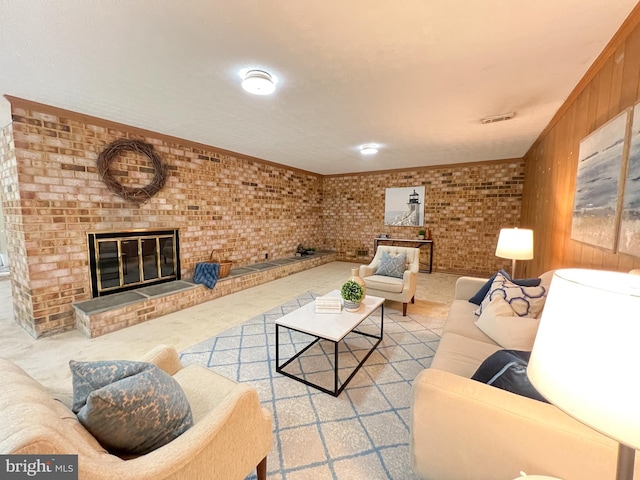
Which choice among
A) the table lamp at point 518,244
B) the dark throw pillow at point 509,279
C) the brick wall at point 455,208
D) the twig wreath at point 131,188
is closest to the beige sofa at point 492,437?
the dark throw pillow at point 509,279

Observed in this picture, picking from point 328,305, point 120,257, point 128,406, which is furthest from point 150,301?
point 128,406

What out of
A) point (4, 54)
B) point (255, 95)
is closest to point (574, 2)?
point (255, 95)

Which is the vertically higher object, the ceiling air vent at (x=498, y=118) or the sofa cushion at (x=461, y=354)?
the ceiling air vent at (x=498, y=118)

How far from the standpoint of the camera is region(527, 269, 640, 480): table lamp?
1.58 feet

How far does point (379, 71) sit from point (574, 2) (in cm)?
104

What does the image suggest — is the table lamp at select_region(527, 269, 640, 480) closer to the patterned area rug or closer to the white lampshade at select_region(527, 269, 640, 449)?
the white lampshade at select_region(527, 269, 640, 449)

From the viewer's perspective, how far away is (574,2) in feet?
4.30

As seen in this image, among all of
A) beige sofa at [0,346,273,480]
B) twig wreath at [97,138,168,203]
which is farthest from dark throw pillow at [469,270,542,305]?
twig wreath at [97,138,168,203]

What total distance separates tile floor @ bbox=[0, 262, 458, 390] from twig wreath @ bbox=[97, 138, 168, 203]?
5.14 ft

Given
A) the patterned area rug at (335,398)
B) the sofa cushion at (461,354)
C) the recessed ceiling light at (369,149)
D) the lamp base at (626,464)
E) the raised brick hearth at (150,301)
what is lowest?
the patterned area rug at (335,398)

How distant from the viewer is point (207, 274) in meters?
3.80

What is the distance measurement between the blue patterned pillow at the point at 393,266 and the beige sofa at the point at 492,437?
8.13ft

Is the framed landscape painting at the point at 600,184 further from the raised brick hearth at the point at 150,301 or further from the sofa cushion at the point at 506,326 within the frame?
the raised brick hearth at the point at 150,301

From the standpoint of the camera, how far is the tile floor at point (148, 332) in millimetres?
2246
